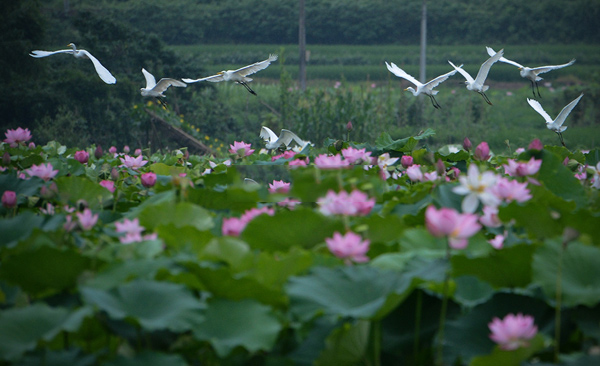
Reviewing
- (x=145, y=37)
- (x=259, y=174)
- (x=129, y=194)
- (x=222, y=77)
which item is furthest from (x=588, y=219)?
(x=145, y=37)

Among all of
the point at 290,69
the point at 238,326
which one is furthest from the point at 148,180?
the point at 290,69

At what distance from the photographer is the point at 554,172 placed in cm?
130

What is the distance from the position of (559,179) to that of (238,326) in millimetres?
899

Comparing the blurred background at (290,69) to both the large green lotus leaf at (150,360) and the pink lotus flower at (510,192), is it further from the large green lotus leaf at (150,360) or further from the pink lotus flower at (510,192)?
the large green lotus leaf at (150,360)

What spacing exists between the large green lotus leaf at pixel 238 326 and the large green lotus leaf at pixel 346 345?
0.07 meters

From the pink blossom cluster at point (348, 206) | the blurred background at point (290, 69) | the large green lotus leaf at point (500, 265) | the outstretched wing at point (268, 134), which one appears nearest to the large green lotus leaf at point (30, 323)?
the pink blossom cluster at point (348, 206)

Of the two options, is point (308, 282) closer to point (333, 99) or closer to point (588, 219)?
point (588, 219)

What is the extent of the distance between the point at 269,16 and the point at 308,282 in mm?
29885

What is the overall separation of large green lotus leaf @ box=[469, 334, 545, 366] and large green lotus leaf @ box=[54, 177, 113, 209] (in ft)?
3.05

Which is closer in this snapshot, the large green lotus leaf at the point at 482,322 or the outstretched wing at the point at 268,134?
the large green lotus leaf at the point at 482,322

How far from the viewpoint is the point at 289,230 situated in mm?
943

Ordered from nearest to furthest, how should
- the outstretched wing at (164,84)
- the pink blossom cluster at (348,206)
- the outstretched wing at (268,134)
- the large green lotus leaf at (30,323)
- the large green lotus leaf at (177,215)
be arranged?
the large green lotus leaf at (30,323)
the pink blossom cluster at (348,206)
the large green lotus leaf at (177,215)
the outstretched wing at (268,134)
the outstretched wing at (164,84)

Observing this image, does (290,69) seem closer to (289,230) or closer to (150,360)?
(289,230)

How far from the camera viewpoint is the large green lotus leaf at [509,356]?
0.68 metres
